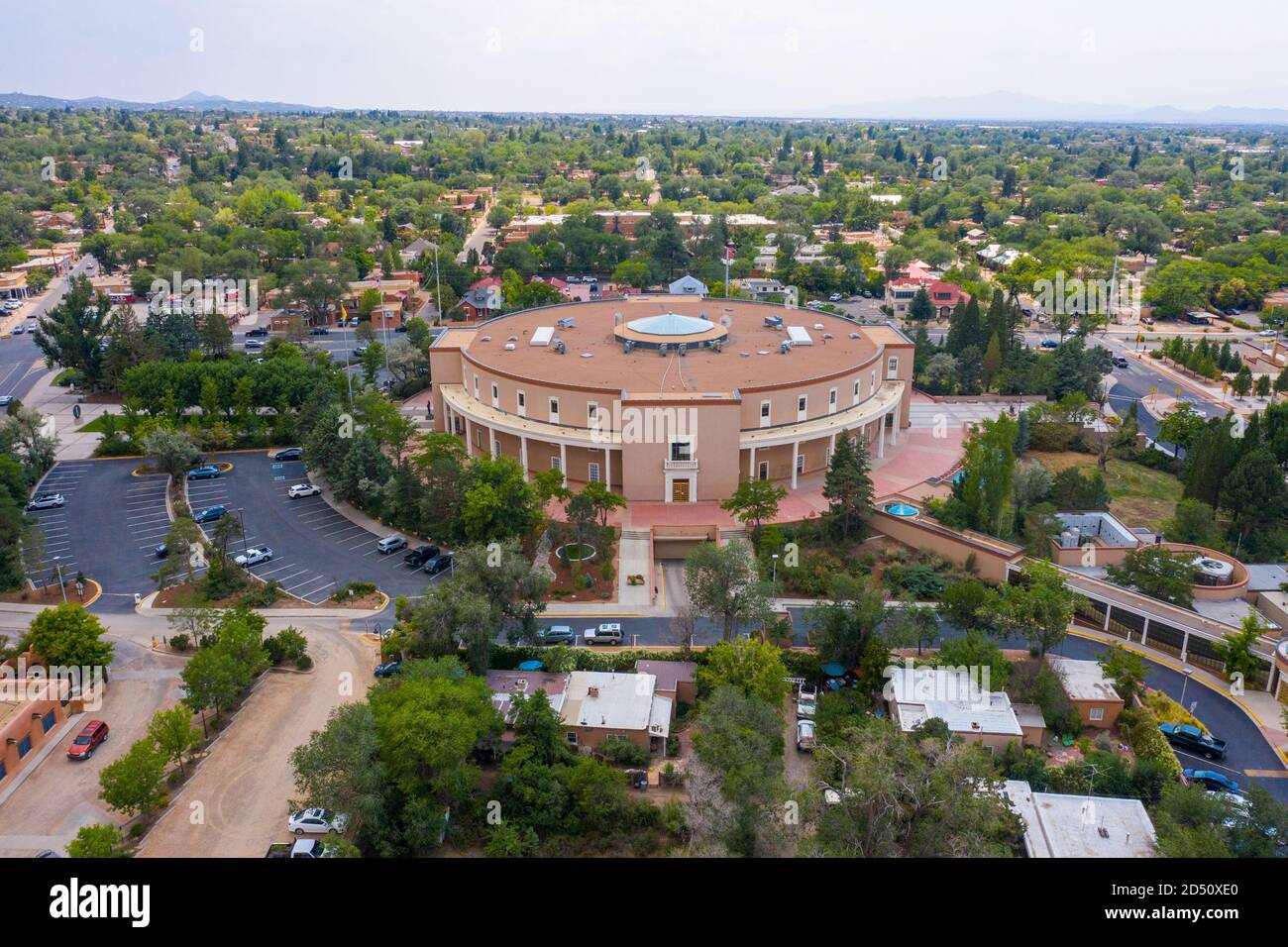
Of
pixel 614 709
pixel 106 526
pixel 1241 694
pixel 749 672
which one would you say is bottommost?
pixel 1241 694

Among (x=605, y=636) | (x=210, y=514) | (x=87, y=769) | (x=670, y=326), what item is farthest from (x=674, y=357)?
(x=87, y=769)

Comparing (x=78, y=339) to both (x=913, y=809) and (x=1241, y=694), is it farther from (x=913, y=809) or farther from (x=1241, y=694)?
(x=1241, y=694)

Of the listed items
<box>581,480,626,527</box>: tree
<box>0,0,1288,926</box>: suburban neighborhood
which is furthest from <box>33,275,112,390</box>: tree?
<box>581,480,626,527</box>: tree

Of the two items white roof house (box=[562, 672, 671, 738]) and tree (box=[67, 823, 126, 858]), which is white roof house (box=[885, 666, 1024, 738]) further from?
tree (box=[67, 823, 126, 858])

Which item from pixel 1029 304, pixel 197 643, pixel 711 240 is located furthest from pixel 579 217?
pixel 197 643

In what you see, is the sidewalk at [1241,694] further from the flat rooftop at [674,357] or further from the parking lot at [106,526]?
the parking lot at [106,526]

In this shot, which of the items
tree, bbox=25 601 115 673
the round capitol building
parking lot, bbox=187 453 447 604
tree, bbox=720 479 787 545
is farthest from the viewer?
the round capitol building
